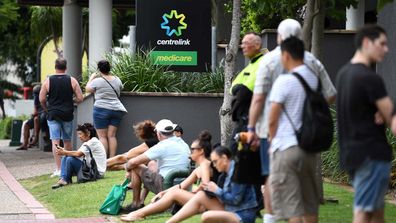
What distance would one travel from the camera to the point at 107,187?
1301 centimetres

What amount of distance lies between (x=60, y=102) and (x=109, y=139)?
1108mm

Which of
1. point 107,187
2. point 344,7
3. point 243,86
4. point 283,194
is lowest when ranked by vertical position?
point 107,187

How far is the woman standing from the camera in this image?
15.2m

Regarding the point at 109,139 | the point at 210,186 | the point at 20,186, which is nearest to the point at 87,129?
the point at 109,139

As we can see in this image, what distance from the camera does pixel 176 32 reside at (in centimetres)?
1733

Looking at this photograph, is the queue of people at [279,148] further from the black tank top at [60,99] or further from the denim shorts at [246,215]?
the black tank top at [60,99]

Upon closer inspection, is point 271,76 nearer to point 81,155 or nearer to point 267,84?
point 267,84

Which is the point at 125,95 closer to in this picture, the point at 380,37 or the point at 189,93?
the point at 189,93

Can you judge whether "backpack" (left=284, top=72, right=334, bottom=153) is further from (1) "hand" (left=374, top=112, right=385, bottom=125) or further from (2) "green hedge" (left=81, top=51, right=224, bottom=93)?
(2) "green hedge" (left=81, top=51, right=224, bottom=93)

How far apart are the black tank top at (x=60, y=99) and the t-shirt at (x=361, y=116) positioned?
8.74 meters

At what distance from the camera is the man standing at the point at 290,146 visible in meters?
7.17

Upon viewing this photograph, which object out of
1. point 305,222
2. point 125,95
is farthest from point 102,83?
point 305,222

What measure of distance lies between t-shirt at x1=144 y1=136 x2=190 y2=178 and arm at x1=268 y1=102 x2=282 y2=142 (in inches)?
147

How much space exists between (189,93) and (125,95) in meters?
1.13
